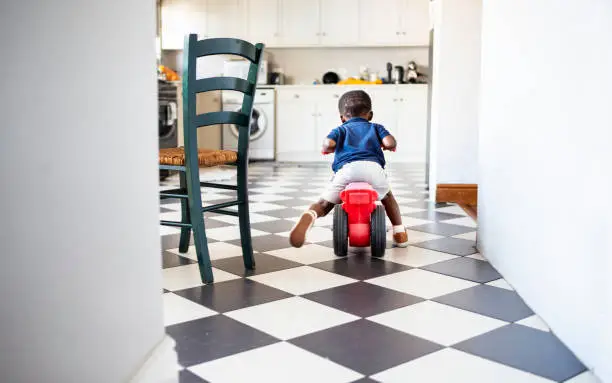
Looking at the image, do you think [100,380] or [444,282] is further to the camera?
[444,282]

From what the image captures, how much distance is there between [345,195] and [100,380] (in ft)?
5.32

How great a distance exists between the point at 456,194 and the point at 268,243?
1.85 metres

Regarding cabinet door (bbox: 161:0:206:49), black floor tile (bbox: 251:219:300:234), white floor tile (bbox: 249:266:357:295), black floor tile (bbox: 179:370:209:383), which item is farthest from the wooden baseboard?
cabinet door (bbox: 161:0:206:49)

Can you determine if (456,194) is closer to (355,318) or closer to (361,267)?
(361,267)

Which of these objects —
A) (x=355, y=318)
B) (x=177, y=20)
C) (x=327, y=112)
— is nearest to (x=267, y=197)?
(x=355, y=318)

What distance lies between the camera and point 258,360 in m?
1.53

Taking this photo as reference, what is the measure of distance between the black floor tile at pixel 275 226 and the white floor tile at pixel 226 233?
0.07 m

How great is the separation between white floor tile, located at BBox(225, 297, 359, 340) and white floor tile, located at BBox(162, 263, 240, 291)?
14.0 inches

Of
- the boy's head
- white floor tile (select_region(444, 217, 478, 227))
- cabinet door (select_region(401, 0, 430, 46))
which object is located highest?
cabinet door (select_region(401, 0, 430, 46))

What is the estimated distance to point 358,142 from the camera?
2820mm

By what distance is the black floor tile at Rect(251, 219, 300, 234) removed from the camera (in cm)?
330

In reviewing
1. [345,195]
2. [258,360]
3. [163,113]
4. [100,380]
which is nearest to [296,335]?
[258,360]

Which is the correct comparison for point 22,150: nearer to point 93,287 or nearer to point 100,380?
point 93,287

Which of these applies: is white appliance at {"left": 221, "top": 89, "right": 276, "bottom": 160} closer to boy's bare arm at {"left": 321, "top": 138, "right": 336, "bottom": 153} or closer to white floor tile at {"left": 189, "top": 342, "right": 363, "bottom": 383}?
boy's bare arm at {"left": 321, "top": 138, "right": 336, "bottom": 153}
